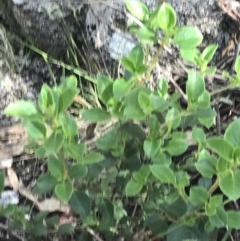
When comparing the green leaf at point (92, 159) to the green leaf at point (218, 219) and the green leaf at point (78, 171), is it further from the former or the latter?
the green leaf at point (218, 219)

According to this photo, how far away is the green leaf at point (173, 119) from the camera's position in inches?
30.2

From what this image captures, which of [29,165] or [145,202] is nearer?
[145,202]

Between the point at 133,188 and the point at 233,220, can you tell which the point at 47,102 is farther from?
the point at 233,220

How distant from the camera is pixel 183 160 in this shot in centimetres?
109

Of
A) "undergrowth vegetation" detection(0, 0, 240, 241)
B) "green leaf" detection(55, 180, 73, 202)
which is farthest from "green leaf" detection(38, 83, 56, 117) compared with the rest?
"green leaf" detection(55, 180, 73, 202)

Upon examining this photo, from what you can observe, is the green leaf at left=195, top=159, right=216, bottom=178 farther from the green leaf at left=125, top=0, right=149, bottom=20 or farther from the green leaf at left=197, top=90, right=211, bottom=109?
A: the green leaf at left=125, top=0, right=149, bottom=20

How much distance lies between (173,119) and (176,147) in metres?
0.04

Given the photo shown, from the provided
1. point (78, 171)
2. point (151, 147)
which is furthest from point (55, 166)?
point (151, 147)

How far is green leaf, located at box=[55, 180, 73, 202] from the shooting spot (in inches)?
28.6

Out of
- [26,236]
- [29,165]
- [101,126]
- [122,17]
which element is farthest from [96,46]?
[26,236]

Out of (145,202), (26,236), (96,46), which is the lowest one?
(26,236)

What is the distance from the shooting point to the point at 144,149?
0.76 m

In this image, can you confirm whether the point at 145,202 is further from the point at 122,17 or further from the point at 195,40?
the point at 122,17

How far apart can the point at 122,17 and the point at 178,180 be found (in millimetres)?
592
